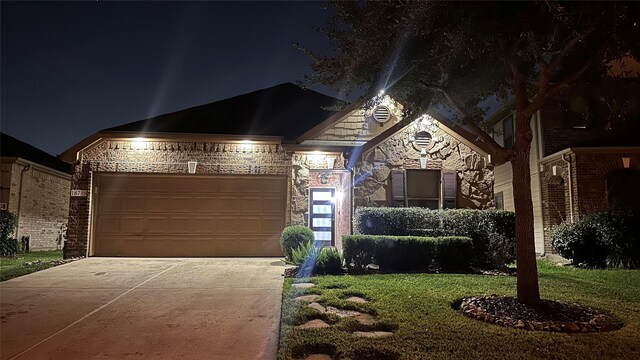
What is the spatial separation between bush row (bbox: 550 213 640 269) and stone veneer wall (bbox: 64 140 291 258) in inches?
281

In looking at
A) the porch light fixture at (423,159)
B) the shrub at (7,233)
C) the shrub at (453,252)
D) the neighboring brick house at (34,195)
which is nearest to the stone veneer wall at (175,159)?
the shrub at (7,233)

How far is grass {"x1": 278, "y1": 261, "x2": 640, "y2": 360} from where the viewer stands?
12.9 feet

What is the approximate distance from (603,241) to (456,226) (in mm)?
3385

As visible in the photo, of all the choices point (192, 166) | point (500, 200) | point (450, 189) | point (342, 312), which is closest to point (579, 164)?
point (450, 189)

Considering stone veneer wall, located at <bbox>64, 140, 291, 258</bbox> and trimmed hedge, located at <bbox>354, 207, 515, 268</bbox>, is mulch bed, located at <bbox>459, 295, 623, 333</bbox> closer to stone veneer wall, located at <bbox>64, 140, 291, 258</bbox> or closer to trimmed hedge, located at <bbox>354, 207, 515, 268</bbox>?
trimmed hedge, located at <bbox>354, 207, 515, 268</bbox>

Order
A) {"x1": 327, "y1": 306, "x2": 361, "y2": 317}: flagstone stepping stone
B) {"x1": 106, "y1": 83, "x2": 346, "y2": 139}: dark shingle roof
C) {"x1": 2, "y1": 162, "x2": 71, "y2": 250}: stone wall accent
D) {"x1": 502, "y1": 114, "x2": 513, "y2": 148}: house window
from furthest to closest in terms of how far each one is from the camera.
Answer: {"x1": 502, "y1": 114, "x2": 513, "y2": 148}: house window < {"x1": 2, "y1": 162, "x2": 71, "y2": 250}: stone wall accent < {"x1": 106, "y1": 83, "x2": 346, "y2": 139}: dark shingle roof < {"x1": 327, "y1": 306, "x2": 361, "y2": 317}: flagstone stepping stone

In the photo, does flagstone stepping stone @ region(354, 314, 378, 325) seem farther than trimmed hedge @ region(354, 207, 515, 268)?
No

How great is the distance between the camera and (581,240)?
10148 millimetres

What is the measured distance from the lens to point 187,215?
39.2 ft

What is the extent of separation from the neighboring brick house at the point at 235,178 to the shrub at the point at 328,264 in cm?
304

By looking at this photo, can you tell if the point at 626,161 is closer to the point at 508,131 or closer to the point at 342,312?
the point at 508,131

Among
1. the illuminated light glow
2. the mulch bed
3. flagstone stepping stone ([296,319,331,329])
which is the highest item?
the illuminated light glow

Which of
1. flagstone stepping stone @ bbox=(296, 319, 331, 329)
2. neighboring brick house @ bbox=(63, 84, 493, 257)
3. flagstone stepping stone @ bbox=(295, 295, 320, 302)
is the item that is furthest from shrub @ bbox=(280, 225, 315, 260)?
flagstone stepping stone @ bbox=(296, 319, 331, 329)

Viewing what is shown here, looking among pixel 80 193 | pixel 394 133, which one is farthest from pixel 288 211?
pixel 80 193
